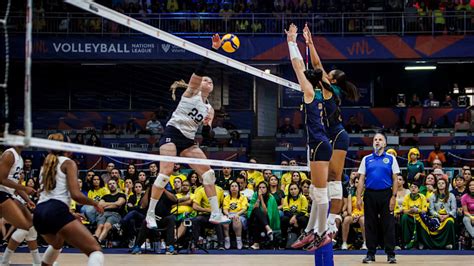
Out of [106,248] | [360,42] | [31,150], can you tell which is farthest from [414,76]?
[106,248]

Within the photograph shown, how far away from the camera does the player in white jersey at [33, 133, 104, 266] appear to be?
28.5 ft

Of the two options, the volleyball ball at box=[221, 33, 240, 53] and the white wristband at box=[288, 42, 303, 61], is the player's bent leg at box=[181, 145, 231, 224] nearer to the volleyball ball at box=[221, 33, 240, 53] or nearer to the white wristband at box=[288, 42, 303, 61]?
the volleyball ball at box=[221, 33, 240, 53]

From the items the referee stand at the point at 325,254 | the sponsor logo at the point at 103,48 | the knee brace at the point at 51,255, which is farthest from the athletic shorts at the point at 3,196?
the sponsor logo at the point at 103,48

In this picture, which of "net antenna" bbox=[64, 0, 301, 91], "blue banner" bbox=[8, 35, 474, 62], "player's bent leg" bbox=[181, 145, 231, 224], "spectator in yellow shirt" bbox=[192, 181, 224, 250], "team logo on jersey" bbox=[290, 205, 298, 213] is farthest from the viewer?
"blue banner" bbox=[8, 35, 474, 62]

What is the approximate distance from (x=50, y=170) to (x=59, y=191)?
0.27 meters

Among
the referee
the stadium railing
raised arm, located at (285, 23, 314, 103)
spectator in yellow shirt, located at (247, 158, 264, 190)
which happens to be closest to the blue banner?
the stadium railing

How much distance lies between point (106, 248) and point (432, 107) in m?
14.5

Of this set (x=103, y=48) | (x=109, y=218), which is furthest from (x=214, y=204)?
(x=103, y=48)

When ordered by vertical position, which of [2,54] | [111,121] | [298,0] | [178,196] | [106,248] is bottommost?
[106,248]

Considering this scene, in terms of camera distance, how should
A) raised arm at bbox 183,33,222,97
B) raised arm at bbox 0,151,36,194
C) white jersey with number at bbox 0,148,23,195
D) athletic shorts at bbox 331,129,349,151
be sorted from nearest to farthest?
raised arm at bbox 183,33,222,97
athletic shorts at bbox 331,129,349,151
raised arm at bbox 0,151,36,194
white jersey with number at bbox 0,148,23,195

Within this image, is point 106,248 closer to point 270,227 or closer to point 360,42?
point 270,227

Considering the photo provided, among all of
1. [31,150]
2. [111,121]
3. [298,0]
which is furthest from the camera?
[298,0]

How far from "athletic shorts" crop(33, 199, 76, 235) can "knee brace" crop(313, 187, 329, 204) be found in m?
3.15

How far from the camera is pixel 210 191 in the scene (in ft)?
34.7
